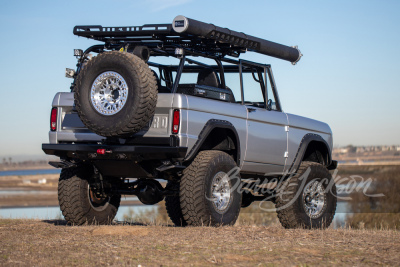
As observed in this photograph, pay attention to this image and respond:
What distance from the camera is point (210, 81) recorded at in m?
9.56

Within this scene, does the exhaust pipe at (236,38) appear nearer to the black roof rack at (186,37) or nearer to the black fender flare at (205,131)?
the black roof rack at (186,37)

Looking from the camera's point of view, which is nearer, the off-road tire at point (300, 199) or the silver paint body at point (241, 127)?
the silver paint body at point (241, 127)

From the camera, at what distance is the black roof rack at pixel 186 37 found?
8.45 metres

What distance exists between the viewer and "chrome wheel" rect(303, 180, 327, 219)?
10.6 m

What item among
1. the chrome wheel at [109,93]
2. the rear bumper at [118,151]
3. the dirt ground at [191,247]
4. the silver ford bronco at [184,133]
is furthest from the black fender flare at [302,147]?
the chrome wheel at [109,93]

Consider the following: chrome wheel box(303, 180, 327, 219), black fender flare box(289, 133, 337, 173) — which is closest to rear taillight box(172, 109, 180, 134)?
black fender flare box(289, 133, 337, 173)

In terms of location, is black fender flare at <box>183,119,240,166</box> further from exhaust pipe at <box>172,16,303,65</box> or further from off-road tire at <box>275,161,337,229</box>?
off-road tire at <box>275,161,337,229</box>

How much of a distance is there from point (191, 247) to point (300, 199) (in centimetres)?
405

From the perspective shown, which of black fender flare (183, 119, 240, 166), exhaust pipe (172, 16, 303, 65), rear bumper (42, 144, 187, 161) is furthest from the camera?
exhaust pipe (172, 16, 303, 65)

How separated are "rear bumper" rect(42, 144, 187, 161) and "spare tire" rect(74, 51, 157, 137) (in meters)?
0.21

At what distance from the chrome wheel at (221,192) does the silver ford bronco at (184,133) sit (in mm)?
→ 16

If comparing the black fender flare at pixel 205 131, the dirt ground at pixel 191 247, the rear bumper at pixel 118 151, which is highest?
the black fender flare at pixel 205 131

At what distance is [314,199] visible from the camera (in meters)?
10.8

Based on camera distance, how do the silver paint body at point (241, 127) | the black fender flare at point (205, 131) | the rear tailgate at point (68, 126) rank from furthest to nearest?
the rear tailgate at point (68, 126) < the black fender flare at point (205, 131) < the silver paint body at point (241, 127)
